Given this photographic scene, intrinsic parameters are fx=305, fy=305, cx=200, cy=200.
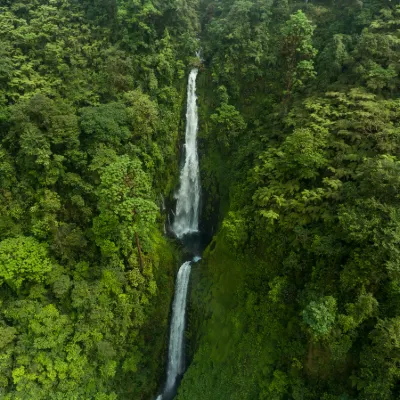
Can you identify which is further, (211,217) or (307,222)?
(211,217)

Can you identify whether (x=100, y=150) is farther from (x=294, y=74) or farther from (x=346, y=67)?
(x=346, y=67)

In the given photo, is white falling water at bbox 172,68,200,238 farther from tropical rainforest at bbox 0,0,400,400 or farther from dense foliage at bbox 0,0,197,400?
dense foliage at bbox 0,0,197,400

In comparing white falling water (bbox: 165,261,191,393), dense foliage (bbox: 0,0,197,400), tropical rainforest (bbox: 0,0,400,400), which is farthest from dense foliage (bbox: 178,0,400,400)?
dense foliage (bbox: 0,0,197,400)

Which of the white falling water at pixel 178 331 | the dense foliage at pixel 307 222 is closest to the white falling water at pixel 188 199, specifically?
the dense foliage at pixel 307 222

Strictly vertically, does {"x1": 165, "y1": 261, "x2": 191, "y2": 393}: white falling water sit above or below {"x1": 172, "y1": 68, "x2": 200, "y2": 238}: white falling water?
below

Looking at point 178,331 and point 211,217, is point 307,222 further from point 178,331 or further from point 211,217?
point 178,331

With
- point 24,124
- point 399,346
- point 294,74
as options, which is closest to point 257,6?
point 294,74

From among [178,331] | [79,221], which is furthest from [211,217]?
[79,221]
